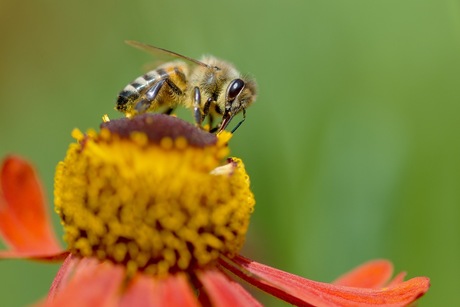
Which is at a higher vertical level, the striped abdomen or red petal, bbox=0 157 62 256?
the striped abdomen

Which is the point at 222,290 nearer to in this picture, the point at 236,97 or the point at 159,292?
the point at 159,292

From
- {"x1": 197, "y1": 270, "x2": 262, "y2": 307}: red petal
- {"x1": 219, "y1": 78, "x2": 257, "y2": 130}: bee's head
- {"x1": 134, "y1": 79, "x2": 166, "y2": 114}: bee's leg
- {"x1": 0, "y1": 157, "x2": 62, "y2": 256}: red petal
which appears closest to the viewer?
{"x1": 197, "y1": 270, "x2": 262, "y2": 307}: red petal

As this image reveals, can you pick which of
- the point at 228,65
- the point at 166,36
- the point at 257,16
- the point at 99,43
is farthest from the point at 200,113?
the point at 99,43

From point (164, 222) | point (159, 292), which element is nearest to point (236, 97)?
point (164, 222)

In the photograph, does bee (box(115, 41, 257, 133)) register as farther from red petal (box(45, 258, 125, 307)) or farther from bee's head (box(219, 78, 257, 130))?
red petal (box(45, 258, 125, 307))

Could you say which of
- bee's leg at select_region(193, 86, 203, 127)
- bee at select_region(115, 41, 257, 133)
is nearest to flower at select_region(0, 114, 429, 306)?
bee's leg at select_region(193, 86, 203, 127)

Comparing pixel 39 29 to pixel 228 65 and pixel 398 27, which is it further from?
pixel 228 65

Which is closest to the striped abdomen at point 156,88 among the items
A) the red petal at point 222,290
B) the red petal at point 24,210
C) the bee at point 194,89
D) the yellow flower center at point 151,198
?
the bee at point 194,89

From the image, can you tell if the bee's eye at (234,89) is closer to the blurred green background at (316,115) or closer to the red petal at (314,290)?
the blurred green background at (316,115)
